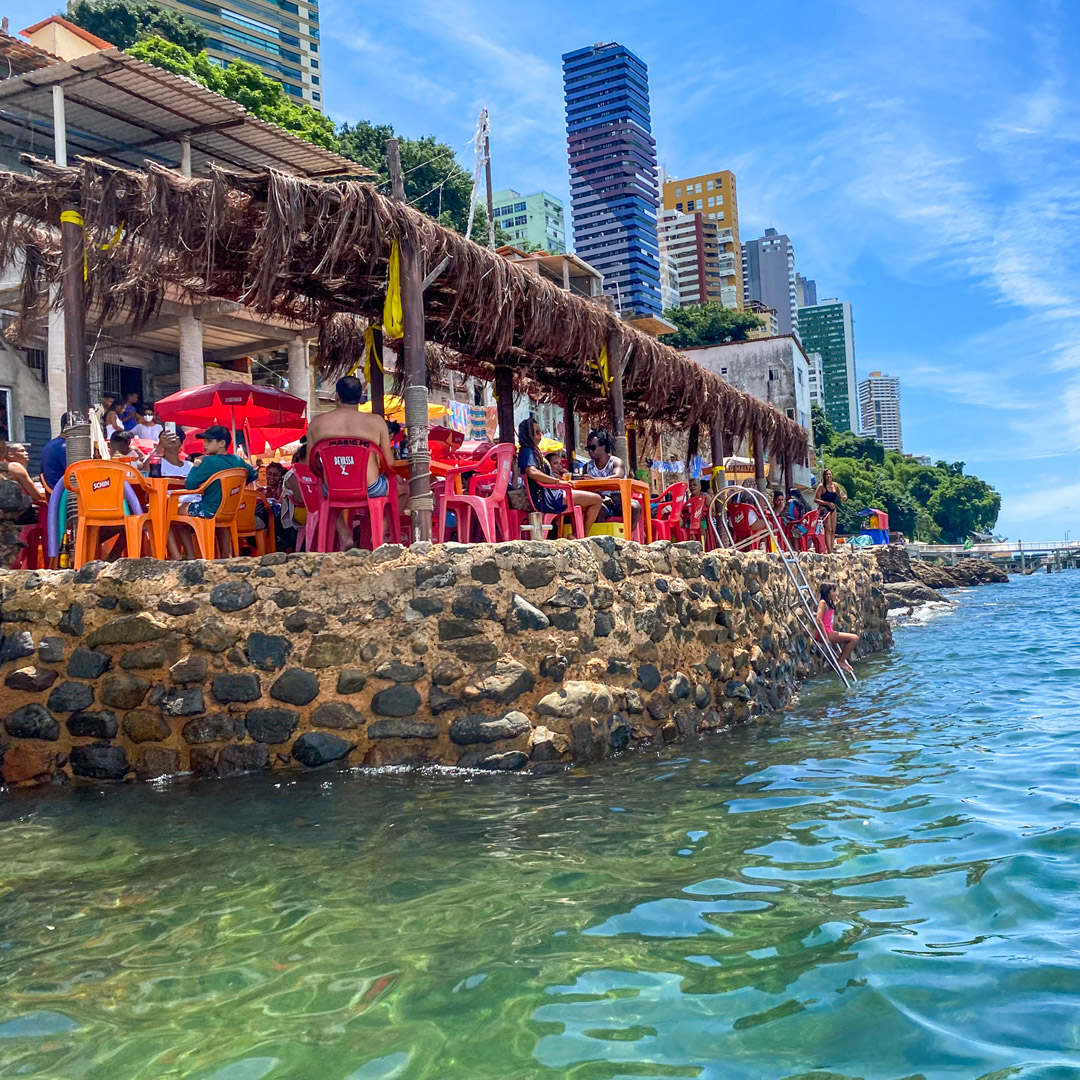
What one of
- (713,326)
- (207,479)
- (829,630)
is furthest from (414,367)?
(713,326)

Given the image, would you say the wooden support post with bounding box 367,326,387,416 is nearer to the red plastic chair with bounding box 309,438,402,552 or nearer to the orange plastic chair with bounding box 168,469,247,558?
the orange plastic chair with bounding box 168,469,247,558

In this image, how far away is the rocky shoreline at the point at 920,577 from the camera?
32.6m

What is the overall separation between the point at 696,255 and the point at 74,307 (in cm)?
11345

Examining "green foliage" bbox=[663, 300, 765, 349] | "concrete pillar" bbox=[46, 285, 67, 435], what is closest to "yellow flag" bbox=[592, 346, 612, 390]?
"concrete pillar" bbox=[46, 285, 67, 435]

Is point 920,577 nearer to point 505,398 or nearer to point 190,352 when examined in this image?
point 190,352

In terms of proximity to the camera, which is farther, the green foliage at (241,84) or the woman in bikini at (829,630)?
the green foliage at (241,84)

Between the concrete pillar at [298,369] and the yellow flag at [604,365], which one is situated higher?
the concrete pillar at [298,369]

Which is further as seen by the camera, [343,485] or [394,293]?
[394,293]

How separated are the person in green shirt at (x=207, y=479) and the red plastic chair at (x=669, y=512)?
4870 mm

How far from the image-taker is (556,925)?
331 centimetres

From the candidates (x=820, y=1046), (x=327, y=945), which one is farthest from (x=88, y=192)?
(x=820, y=1046)

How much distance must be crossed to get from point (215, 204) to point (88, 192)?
934mm

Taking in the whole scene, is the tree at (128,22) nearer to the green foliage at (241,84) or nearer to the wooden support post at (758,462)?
the green foliage at (241,84)

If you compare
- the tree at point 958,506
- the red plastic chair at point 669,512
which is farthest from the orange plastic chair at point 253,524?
the tree at point 958,506
